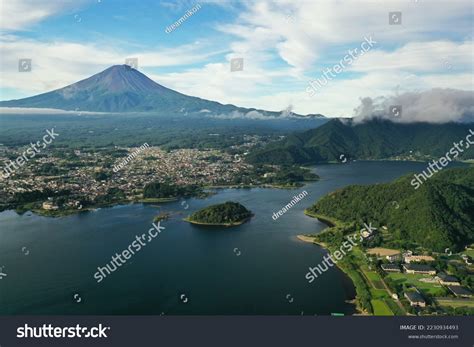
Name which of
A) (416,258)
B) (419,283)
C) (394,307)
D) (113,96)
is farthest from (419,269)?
(113,96)

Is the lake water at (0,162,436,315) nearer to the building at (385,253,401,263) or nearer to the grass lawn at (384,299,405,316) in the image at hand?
the grass lawn at (384,299,405,316)

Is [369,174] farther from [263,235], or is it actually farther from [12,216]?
[12,216]

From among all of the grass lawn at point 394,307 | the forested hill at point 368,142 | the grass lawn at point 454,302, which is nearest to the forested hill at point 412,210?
the grass lawn at point 454,302

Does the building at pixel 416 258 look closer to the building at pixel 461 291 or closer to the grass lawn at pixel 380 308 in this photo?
the building at pixel 461 291

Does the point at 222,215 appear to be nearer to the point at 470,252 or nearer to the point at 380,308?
the point at 470,252

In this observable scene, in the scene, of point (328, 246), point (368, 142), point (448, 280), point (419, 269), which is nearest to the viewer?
point (448, 280)

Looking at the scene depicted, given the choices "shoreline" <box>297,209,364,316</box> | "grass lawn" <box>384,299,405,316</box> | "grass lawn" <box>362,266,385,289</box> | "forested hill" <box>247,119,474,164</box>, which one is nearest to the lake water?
"shoreline" <box>297,209,364,316</box>
